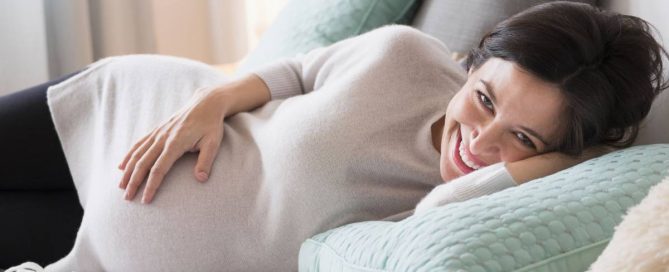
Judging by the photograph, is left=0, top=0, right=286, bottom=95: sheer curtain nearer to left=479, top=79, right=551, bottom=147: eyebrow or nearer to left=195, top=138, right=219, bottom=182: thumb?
left=195, top=138, right=219, bottom=182: thumb

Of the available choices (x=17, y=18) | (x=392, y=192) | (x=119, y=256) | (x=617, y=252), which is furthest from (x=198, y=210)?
(x=17, y=18)

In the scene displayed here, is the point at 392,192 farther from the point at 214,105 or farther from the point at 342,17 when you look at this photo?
the point at 342,17

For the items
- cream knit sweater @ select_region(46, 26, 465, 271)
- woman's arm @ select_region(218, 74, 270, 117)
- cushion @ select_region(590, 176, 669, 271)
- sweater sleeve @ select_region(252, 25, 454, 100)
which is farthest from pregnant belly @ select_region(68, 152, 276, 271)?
cushion @ select_region(590, 176, 669, 271)

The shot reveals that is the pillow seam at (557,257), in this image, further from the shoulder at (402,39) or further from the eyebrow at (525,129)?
the shoulder at (402,39)

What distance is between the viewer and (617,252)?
2.38 feet

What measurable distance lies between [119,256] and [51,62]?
67.9 inches

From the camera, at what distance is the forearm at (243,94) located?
1465 mm

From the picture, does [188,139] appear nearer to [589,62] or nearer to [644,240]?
Answer: [589,62]

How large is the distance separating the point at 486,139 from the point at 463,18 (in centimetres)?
59

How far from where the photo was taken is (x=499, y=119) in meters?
1.16

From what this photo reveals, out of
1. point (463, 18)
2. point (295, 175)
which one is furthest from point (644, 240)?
point (463, 18)

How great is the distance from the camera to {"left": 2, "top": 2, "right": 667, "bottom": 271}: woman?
115cm

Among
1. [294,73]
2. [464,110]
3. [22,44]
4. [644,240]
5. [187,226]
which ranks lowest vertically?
[22,44]

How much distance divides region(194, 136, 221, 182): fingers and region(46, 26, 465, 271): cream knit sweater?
1 centimetres
